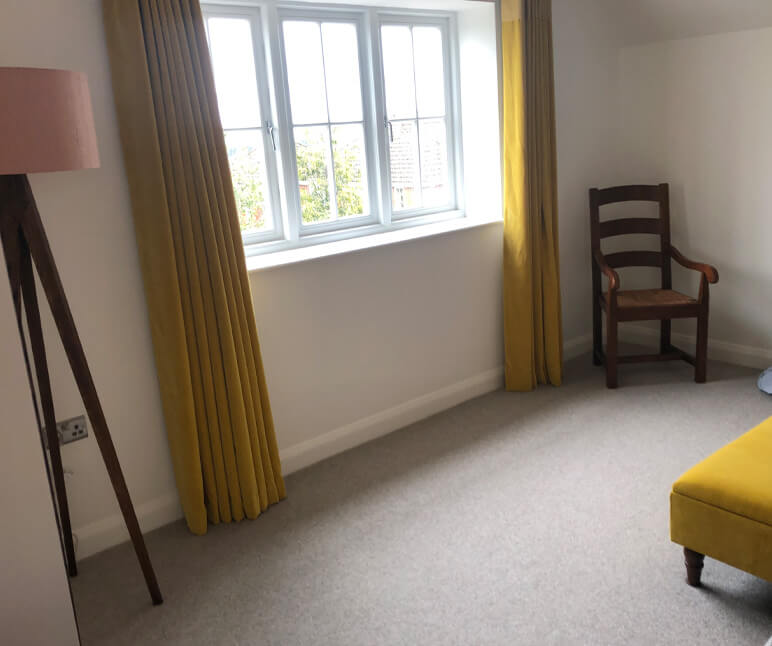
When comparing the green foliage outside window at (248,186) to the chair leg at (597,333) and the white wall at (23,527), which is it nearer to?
the white wall at (23,527)

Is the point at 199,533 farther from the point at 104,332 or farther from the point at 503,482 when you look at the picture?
the point at 503,482

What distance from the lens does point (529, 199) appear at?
141 inches

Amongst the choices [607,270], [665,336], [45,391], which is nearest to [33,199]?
[45,391]

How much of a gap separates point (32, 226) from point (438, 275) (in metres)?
1.98

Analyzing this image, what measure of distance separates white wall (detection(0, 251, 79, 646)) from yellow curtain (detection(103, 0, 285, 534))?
2.25ft

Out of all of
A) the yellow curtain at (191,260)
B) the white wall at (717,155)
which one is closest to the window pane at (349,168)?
the yellow curtain at (191,260)

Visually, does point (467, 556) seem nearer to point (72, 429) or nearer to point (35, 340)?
point (72, 429)

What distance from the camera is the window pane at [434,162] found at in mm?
3676

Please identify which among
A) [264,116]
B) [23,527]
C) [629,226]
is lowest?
[23,527]

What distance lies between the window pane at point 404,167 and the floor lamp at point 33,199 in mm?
1811

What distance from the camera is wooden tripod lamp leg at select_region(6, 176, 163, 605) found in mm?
1917

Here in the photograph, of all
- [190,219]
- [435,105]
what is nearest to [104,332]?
[190,219]

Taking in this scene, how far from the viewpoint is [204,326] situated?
2527 mm

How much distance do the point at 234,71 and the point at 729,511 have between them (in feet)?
7.89
